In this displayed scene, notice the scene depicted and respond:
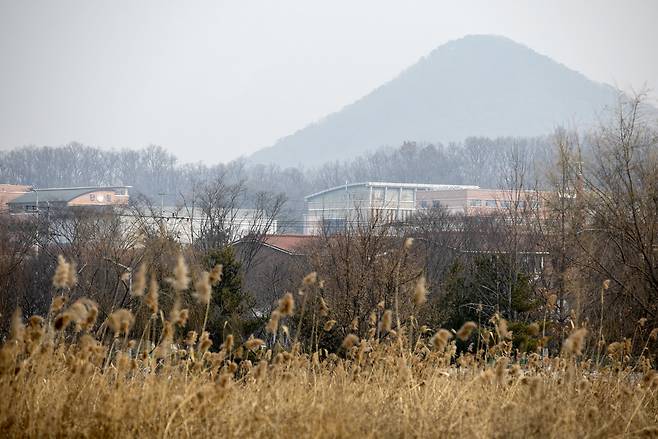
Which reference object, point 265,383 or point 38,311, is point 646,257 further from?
point 38,311

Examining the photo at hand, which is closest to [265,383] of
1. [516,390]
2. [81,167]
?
[516,390]

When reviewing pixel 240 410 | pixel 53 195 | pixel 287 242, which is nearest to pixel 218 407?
pixel 240 410

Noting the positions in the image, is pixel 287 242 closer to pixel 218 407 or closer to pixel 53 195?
pixel 218 407

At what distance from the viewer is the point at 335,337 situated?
20.8 metres

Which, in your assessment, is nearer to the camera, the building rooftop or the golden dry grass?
the golden dry grass

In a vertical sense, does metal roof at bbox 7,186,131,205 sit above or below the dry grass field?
above

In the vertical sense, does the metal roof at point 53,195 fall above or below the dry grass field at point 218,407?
above

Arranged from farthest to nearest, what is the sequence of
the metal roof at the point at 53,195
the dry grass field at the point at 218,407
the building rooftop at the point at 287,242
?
the metal roof at the point at 53,195 → the building rooftop at the point at 287,242 → the dry grass field at the point at 218,407

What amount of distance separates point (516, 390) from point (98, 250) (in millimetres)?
31111

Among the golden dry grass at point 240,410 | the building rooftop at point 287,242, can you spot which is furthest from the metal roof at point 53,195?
the golden dry grass at point 240,410

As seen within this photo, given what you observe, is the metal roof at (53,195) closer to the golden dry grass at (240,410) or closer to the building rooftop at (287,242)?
the building rooftop at (287,242)

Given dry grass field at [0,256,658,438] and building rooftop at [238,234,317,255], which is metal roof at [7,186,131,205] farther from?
dry grass field at [0,256,658,438]

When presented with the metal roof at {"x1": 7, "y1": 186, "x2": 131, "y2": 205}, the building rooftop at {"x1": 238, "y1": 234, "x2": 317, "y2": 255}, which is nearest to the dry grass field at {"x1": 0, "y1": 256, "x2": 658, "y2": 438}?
the building rooftop at {"x1": 238, "y1": 234, "x2": 317, "y2": 255}

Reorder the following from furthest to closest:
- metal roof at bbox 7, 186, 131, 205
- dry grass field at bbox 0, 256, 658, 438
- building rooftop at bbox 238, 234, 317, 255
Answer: metal roof at bbox 7, 186, 131, 205, building rooftop at bbox 238, 234, 317, 255, dry grass field at bbox 0, 256, 658, 438
